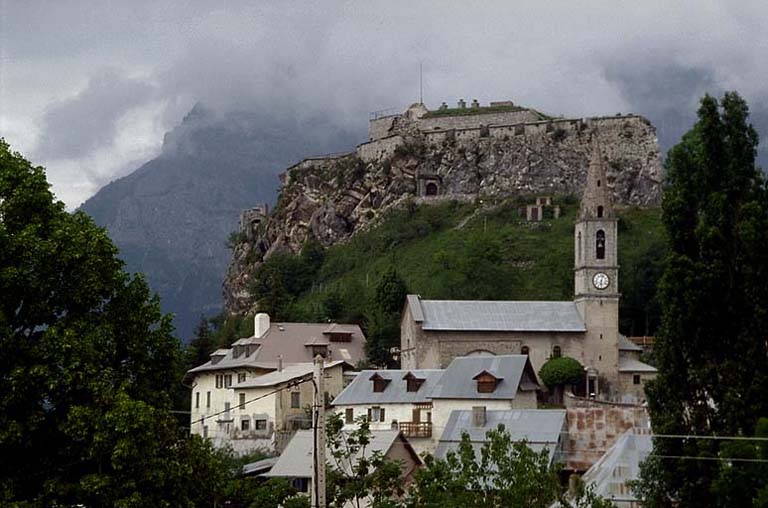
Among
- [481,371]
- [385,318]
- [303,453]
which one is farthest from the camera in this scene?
[385,318]

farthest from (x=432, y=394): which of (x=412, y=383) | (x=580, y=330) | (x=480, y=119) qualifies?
(x=480, y=119)

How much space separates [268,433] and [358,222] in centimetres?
4686

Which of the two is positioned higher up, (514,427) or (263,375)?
(263,375)

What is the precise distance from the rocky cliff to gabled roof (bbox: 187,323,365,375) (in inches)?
1078

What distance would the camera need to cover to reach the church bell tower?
86.8 meters

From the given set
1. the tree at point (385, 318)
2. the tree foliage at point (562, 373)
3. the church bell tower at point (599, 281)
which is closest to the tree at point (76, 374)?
the tree foliage at point (562, 373)

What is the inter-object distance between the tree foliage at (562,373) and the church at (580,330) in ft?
7.20

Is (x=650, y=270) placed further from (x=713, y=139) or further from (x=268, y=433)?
(x=713, y=139)

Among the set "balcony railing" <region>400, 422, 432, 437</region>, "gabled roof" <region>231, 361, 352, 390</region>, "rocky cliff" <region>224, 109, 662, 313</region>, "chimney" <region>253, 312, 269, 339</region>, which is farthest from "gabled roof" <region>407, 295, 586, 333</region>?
"rocky cliff" <region>224, 109, 662, 313</region>

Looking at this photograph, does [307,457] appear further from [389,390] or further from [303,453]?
[389,390]

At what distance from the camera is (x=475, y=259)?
340 ft

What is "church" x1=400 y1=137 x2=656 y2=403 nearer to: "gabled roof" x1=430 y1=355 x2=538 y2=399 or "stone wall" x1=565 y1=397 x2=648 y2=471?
"gabled roof" x1=430 y1=355 x2=538 y2=399

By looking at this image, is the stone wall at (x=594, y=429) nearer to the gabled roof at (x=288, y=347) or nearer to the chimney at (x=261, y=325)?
the gabled roof at (x=288, y=347)

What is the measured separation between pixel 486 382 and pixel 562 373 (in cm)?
1126
